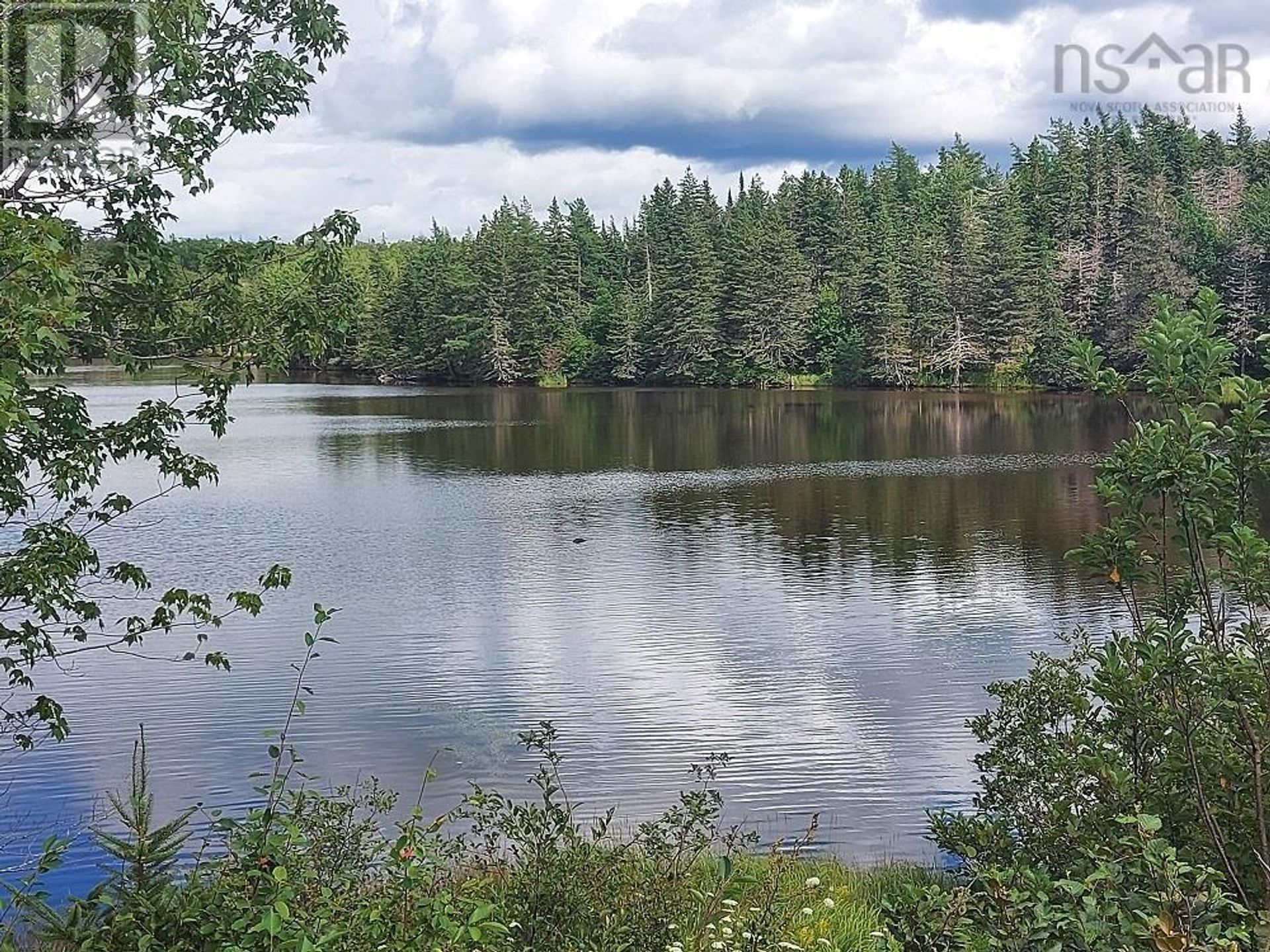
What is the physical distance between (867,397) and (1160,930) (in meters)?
76.2

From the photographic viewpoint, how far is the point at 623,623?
833 inches

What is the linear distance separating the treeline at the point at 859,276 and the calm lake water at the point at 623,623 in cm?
3183

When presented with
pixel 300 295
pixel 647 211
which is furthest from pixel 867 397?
pixel 300 295

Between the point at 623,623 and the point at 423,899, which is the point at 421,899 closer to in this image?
the point at 423,899

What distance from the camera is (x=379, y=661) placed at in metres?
18.8

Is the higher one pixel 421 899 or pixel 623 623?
pixel 421 899
